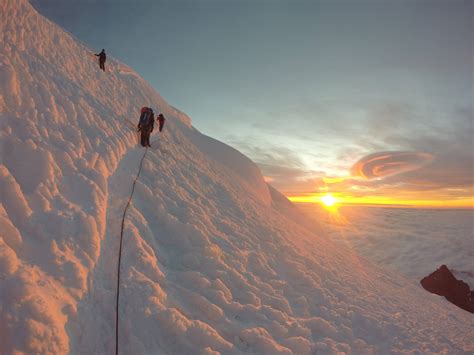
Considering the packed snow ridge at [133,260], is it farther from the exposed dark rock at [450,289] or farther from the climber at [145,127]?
the exposed dark rock at [450,289]

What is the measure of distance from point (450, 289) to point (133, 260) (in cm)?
2765

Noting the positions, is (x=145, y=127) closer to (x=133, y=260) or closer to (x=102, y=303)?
(x=133, y=260)

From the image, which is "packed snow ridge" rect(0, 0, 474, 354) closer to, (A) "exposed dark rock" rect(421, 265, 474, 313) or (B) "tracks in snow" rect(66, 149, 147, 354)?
(B) "tracks in snow" rect(66, 149, 147, 354)

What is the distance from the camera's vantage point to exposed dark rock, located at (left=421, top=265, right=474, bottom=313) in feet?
64.1

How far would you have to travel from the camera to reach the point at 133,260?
15.2 ft

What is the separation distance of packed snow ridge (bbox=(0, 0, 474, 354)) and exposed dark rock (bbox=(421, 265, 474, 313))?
43.4 ft

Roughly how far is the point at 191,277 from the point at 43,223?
293 centimetres

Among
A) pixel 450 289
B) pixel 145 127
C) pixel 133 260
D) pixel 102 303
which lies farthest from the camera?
pixel 450 289

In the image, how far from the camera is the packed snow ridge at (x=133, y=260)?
3.40 m

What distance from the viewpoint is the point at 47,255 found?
3.59 metres

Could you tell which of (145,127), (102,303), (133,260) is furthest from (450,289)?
(102,303)

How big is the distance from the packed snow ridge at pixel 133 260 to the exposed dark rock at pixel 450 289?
521 inches

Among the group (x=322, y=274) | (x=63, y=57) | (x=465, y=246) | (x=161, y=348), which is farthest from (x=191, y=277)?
(x=465, y=246)

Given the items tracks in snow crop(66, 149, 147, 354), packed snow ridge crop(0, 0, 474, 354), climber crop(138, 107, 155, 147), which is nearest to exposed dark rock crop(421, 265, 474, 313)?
packed snow ridge crop(0, 0, 474, 354)
